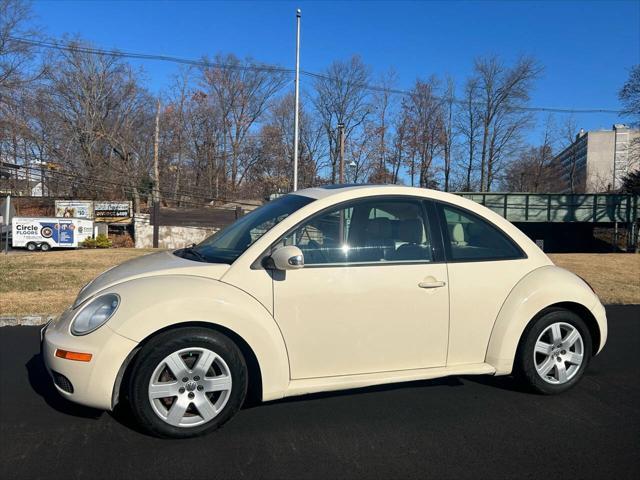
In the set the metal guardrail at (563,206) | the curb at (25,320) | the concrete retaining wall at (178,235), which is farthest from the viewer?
the metal guardrail at (563,206)

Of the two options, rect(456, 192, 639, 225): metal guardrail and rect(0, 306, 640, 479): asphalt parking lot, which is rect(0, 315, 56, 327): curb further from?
rect(456, 192, 639, 225): metal guardrail

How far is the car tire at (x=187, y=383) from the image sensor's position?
2977 millimetres

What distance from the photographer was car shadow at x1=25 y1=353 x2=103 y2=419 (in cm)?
350

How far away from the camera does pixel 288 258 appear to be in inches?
123

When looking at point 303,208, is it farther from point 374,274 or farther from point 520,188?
point 520,188

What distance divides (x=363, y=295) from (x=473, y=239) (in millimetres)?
1109

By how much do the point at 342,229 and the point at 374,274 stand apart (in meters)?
0.40

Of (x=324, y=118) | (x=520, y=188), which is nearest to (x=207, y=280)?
(x=324, y=118)

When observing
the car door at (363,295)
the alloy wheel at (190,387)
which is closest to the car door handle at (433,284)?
the car door at (363,295)

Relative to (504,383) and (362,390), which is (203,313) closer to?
(362,390)

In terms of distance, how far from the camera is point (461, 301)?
358 cm

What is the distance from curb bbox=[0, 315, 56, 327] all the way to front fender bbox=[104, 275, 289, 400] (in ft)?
13.9

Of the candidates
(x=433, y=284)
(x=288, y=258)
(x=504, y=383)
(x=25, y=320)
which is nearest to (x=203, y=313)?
(x=288, y=258)

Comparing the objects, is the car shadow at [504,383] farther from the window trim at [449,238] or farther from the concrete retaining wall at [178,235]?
the concrete retaining wall at [178,235]
